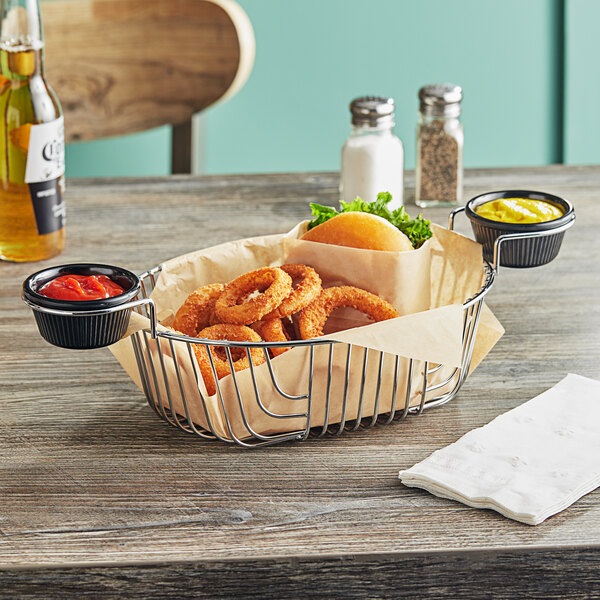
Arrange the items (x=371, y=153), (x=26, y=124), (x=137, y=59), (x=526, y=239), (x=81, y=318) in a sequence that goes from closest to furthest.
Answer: (x=81, y=318)
(x=526, y=239)
(x=26, y=124)
(x=371, y=153)
(x=137, y=59)

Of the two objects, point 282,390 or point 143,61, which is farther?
point 143,61

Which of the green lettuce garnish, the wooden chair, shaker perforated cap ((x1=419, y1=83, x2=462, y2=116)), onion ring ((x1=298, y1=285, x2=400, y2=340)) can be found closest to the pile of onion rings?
onion ring ((x1=298, y1=285, x2=400, y2=340))

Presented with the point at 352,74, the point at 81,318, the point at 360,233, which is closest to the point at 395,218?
the point at 360,233

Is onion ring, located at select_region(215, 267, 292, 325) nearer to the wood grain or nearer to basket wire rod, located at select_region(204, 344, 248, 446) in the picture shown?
basket wire rod, located at select_region(204, 344, 248, 446)

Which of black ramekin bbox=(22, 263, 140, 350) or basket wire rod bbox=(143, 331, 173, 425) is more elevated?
black ramekin bbox=(22, 263, 140, 350)

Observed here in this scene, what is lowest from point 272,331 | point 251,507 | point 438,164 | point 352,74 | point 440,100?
point 251,507

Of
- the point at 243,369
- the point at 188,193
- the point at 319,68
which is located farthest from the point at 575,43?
the point at 243,369

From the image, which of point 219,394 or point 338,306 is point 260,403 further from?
point 338,306
